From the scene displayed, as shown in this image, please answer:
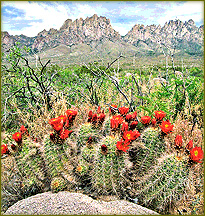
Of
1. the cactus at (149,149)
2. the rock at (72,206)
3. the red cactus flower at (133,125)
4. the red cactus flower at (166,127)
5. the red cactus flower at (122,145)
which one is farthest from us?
the red cactus flower at (133,125)

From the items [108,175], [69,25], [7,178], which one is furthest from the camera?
[69,25]

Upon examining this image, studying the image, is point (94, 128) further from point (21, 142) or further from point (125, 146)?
point (21, 142)

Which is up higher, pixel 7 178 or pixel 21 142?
pixel 21 142

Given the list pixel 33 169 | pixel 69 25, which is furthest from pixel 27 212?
pixel 69 25

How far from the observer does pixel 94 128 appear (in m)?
2.31

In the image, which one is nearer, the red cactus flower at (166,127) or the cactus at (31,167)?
the red cactus flower at (166,127)

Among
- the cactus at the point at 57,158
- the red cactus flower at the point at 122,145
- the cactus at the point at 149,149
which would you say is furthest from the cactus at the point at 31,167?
the cactus at the point at 149,149

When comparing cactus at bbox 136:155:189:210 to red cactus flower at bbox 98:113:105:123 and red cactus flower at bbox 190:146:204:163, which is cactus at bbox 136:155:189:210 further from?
red cactus flower at bbox 98:113:105:123

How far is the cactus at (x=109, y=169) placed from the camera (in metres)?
1.89

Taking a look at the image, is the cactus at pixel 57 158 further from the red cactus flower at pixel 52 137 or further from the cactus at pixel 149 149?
the cactus at pixel 149 149

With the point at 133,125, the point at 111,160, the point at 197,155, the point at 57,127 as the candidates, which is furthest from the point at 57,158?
the point at 197,155

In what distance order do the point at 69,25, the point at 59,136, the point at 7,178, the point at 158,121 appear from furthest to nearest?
the point at 69,25
the point at 7,178
the point at 158,121
the point at 59,136

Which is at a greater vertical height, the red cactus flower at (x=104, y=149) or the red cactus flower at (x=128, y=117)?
the red cactus flower at (x=128, y=117)

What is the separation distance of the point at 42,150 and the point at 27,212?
643mm
